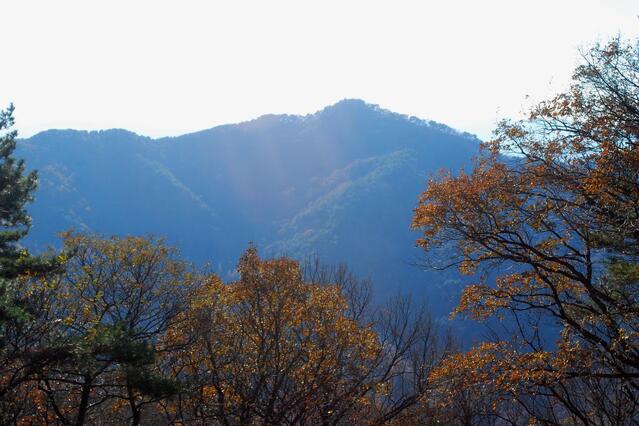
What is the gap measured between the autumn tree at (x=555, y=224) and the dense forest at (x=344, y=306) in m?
0.03

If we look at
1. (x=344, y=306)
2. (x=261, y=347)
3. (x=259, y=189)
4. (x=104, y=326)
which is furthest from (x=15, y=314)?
(x=259, y=189)

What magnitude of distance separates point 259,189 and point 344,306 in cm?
17309

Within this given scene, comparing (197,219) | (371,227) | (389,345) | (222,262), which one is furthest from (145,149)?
(389,345)

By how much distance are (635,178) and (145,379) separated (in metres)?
8.68

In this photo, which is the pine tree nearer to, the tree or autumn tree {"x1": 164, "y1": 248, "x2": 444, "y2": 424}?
the tree

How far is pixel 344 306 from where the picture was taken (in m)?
13.7

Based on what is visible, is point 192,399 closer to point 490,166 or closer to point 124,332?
point 124,332

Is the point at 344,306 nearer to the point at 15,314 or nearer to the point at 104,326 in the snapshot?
the point at 104,326

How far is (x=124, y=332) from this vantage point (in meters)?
10.6

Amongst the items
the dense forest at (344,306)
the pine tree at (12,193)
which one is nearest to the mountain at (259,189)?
the pine tree at (12,193)

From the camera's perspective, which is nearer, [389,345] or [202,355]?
[202,355]

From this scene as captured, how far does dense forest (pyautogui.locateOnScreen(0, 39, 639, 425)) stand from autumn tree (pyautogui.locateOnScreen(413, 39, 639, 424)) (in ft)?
0.11

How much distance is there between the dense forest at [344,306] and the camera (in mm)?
9117

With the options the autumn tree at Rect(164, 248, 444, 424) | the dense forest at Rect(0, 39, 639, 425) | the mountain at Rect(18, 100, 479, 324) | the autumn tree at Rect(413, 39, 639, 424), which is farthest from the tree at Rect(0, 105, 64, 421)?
the mountain at Rect(18, 100, 479, 324)
